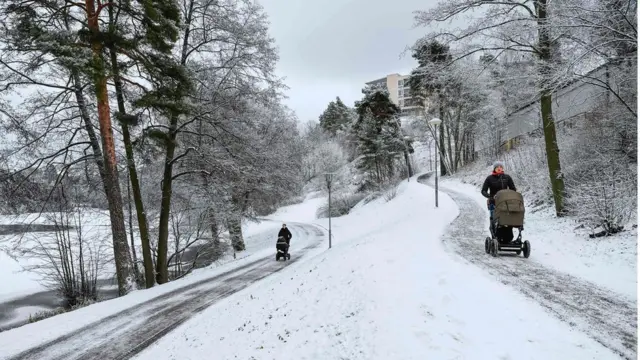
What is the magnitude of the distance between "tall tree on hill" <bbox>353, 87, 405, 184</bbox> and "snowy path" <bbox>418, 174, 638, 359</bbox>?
31.4m

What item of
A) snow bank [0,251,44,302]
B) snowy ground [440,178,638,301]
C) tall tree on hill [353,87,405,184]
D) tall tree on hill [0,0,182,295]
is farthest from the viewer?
tall tree on hill [353,87,405,184]

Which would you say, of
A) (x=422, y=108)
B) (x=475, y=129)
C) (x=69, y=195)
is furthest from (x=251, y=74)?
(x=475, y=129)

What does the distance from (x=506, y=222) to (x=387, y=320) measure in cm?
426

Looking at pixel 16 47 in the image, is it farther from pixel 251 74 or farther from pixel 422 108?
pixel 422 108

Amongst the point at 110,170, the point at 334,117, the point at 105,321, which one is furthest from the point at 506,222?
the point at 334,117

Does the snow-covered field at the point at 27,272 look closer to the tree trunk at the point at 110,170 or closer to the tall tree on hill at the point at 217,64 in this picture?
the tree trunk at the point at 110,170

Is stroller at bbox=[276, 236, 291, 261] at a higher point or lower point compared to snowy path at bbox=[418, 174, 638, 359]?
lower

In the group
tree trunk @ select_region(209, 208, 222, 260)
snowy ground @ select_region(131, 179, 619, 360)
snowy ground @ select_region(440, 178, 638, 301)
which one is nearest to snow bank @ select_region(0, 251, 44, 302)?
tree trunk @ select_region(209, 208, 222, 260)

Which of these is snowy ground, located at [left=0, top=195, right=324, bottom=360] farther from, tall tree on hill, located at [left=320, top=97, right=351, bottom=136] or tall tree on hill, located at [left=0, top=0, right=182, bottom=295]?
tall tree on hill, located at [left=320, top=97, right=351, bottom=136]

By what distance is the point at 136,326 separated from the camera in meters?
7.86

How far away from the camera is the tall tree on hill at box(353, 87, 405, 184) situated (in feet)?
130

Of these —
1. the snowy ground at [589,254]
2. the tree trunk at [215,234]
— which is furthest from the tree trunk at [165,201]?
the snowy ground at [589,254]

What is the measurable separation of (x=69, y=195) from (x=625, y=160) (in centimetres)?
1962

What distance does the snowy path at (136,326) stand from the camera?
21.5 feet
